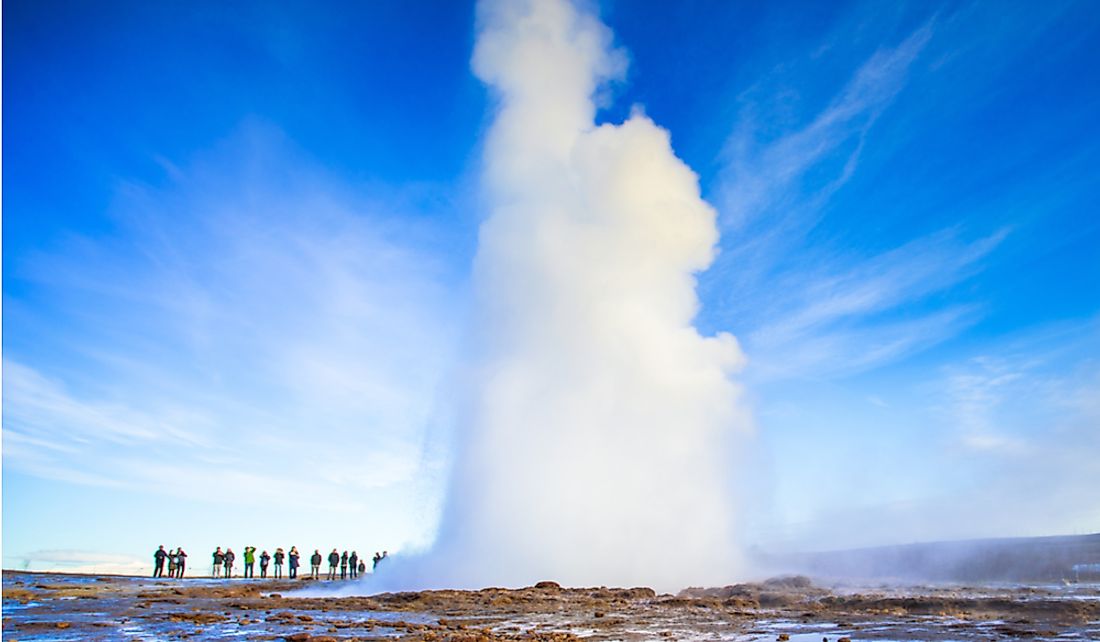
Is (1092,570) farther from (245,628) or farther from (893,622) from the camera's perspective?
(245,628)

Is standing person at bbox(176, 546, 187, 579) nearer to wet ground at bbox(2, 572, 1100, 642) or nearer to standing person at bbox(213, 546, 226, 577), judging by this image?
standing person at bbox(213, 546, 226, 577)

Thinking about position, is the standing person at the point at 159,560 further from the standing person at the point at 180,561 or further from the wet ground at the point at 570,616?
the wet ground at the point at 570,616

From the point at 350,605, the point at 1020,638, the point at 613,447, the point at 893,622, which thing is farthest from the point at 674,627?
the point at 613,447

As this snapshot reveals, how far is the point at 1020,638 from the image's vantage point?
15.6 meters

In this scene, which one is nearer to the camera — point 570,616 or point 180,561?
point 570,616

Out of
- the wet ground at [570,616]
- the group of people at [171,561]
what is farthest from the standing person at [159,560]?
the wet ground at [570,616]

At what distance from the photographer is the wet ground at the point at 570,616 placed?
1697cm

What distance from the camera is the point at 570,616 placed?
876 inches

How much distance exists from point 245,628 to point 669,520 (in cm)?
2673

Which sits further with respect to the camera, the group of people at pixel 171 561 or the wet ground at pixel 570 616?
the group of people at pixel 171 561

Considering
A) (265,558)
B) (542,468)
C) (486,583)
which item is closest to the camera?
(486,583)

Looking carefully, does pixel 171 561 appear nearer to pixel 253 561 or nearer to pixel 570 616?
pixel 253 561

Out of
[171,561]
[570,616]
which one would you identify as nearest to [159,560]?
[171,561]

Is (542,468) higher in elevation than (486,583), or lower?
higher
